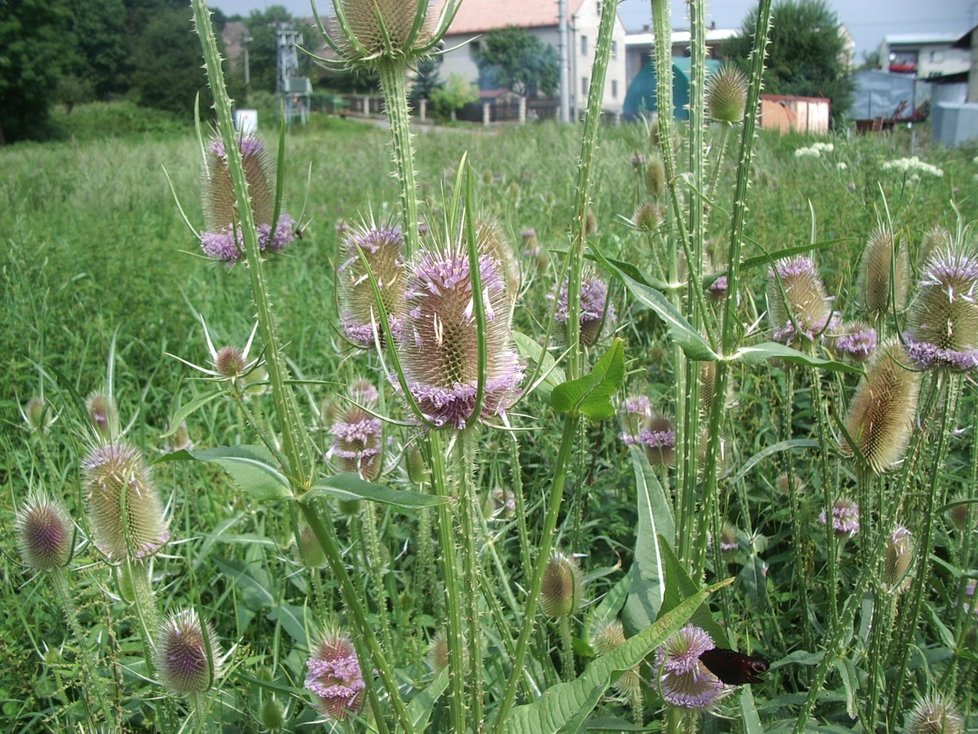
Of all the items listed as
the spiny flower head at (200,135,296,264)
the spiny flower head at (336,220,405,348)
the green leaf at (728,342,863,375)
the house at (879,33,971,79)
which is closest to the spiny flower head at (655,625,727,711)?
the green leaf at (728,342,863,375)

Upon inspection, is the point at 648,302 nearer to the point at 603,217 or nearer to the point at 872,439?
the point at 872,439

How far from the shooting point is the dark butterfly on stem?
1.17 meters

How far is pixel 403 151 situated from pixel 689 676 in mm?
889

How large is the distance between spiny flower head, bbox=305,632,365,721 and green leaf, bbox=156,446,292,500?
50 centimetres

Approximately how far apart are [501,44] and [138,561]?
5763cm

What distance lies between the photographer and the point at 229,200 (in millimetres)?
1452

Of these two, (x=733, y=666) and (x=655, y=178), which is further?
(x=655, y=178)

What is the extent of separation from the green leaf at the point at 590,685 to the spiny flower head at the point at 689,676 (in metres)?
0.29

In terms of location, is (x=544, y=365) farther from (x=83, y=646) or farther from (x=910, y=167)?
(x=910, y=167)

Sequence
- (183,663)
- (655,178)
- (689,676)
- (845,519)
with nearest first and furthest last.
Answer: (689,676), (183,663), (845,519), (655,178)

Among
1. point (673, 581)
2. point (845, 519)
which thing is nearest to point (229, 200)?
point (673, 581)

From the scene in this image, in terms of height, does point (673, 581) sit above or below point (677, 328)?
below

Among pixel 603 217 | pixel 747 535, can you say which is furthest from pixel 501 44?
pixel 747 535

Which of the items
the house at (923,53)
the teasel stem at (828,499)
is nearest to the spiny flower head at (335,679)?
the teasel stem at (828,499)
